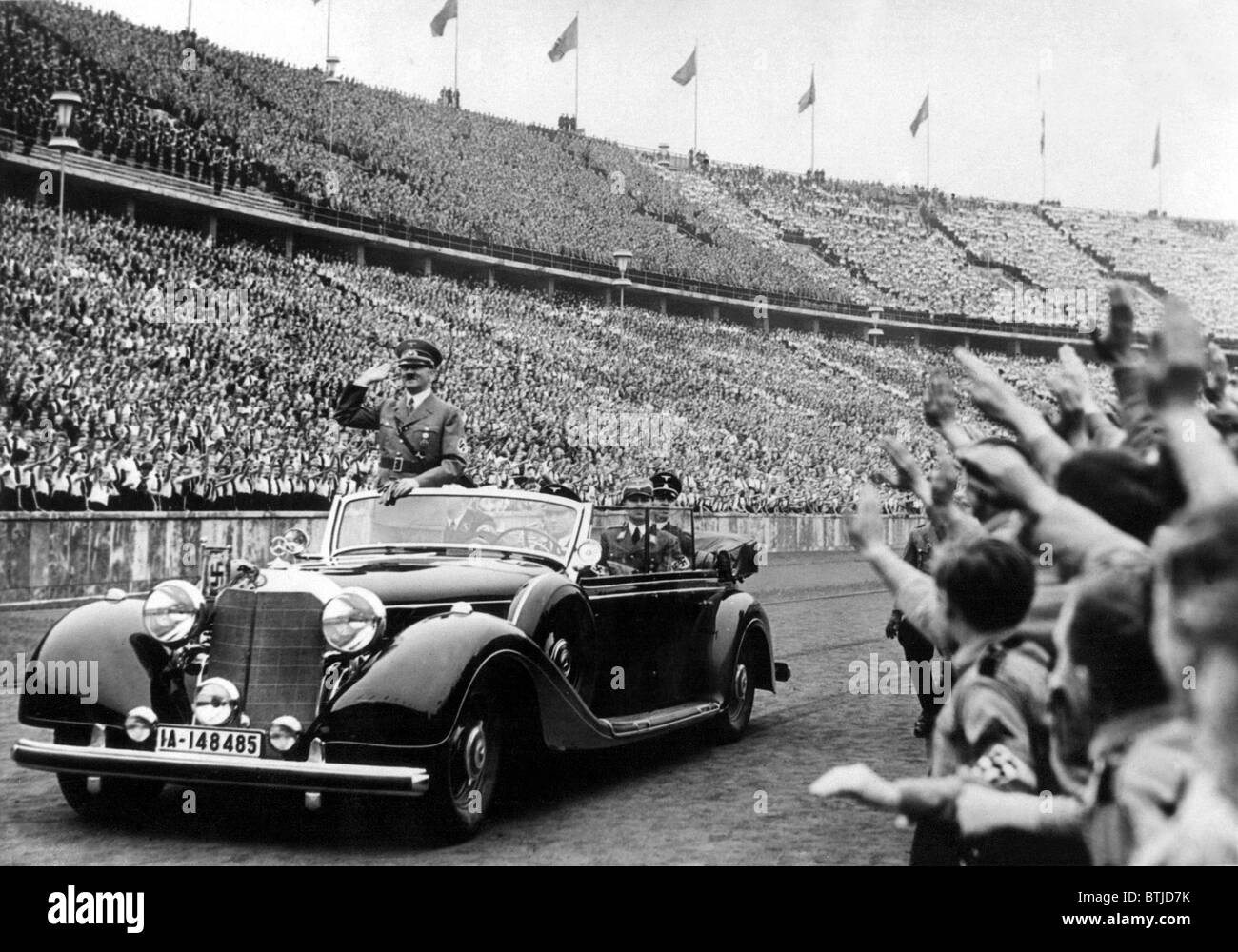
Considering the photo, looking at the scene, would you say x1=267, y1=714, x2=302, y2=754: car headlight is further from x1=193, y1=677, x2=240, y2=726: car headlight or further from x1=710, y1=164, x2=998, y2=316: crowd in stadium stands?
x1=710, y1=164, x2=998, y2=316: crowd in stadium stands

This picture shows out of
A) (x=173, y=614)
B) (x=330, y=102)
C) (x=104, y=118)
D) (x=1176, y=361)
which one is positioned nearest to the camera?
(x=1176, y=361)

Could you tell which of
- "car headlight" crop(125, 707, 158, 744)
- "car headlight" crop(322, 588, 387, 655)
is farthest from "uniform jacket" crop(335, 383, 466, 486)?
"car headlight" crop(125, 707, 158, 744)

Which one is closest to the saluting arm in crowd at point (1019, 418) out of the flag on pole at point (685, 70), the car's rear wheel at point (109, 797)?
the car's rear wheel at point (109, 797)

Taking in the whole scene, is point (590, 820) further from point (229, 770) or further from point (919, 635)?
point (919, 635)

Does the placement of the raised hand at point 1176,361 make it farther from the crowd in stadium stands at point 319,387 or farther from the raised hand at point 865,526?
the crowd in stadium stands at point 319,387

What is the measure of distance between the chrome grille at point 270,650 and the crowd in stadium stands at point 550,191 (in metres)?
9.76

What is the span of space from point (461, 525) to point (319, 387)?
15.5 m

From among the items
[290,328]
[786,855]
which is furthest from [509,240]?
[786,855]

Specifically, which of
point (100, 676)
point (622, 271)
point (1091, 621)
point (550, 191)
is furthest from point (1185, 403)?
point (550, 191)

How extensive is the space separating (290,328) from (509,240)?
1723cm

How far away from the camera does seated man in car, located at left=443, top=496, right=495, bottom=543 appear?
6516 millimetres

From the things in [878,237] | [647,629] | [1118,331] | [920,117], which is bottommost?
[647,629]

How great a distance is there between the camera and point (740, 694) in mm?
7891

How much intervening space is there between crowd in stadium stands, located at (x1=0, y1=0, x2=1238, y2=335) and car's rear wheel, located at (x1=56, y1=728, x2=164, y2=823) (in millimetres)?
10218
